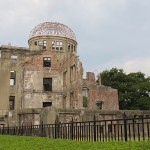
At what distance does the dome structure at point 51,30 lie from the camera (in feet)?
148

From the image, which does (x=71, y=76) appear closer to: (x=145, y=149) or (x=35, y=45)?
(x=35, y=45)

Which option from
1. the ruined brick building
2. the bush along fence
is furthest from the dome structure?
the bush along fence

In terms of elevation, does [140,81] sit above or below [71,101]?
above

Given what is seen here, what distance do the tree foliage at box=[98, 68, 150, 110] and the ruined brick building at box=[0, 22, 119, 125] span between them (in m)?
11.9

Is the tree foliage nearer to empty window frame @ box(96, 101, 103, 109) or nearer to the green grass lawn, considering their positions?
empty window frame @ box(96, 101, 103, 109)

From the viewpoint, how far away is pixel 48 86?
4169 cm

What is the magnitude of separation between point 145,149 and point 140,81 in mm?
48195

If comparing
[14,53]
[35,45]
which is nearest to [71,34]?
[35,45]

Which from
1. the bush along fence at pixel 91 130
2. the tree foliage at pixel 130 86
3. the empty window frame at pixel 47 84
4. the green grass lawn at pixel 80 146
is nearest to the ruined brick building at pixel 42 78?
the empty window frame at pixel 47 84

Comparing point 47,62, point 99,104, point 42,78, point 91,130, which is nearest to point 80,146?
point 91,130

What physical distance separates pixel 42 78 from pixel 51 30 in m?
8.57

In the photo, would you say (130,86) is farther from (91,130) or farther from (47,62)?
(91,130)

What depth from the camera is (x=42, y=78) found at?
A: 4134 centimetres

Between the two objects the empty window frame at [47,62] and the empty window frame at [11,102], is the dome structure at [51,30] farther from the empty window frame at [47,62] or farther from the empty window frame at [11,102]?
the empty window frame at [11,102]
